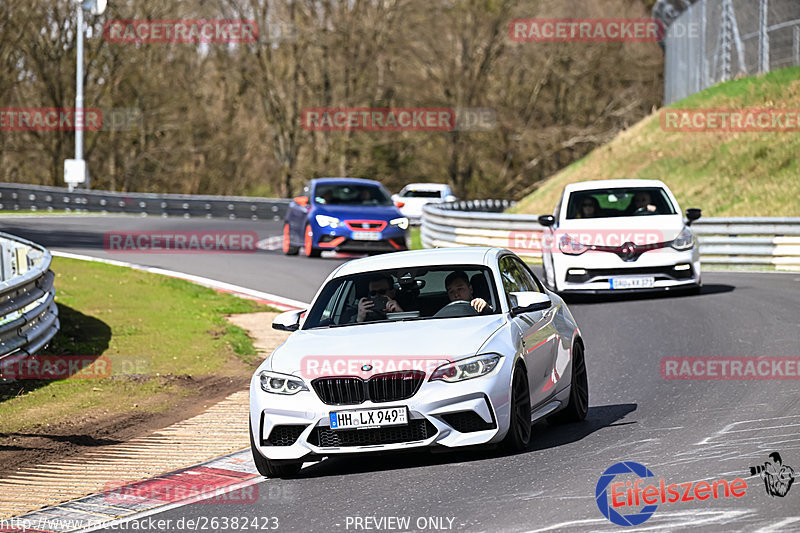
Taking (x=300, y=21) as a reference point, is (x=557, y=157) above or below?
below

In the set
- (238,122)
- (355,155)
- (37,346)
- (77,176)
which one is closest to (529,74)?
(355,155)

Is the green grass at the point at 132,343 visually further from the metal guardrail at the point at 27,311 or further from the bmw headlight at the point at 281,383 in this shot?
the bmw headlight at the point at 281,383

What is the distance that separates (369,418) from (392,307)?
1431 millimetres

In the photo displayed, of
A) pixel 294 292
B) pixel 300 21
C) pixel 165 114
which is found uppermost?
pixel 300 21

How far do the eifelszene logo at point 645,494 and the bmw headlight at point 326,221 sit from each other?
61.5 feet

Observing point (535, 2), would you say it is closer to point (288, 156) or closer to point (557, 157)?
point (557, 157)

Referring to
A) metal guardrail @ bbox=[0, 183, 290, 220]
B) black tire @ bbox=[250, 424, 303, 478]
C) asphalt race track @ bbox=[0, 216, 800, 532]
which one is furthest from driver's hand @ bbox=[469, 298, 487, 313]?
metal guardrail @ bbox=[0, 183, 290, 220]

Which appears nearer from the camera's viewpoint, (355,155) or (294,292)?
(294,292)

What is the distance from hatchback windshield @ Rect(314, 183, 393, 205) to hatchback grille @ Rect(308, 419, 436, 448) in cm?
1882

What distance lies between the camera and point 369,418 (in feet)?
25.9

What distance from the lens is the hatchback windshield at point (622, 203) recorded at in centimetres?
1884

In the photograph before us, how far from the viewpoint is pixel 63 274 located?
21438 mm

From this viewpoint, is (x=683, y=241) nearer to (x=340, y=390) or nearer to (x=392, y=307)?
(x=392, y=307)

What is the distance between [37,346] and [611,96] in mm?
51852
